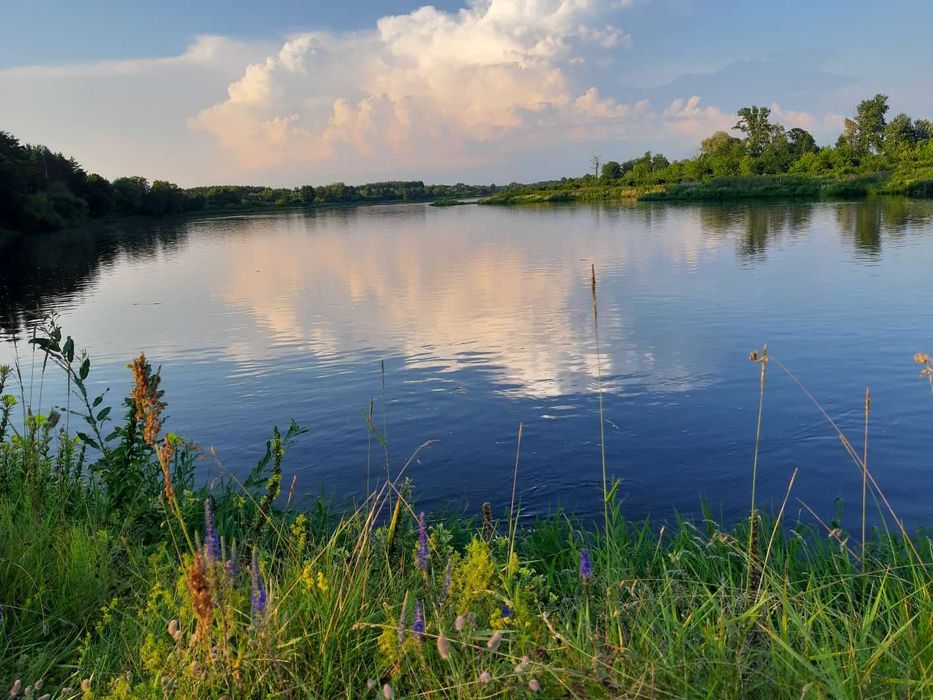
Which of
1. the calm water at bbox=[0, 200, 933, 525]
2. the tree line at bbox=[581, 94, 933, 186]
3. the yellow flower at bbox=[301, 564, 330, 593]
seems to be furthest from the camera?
the tree line at bbox=[581, 94, 933, 186]

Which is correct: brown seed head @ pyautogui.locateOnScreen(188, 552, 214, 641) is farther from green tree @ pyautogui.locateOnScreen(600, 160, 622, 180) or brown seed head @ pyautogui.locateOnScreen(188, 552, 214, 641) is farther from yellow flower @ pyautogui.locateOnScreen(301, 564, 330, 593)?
green tree @ pyautogui.locateOnScreen(600, 160, 622, 180)

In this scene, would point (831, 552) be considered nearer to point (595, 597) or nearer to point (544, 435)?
point (595, 597)

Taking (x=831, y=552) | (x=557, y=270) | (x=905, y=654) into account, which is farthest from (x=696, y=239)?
(x=905, y=654)

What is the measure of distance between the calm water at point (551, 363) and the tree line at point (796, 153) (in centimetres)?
5738

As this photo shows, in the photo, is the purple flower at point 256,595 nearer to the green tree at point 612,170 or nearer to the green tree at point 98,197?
the green tree at point 98,197

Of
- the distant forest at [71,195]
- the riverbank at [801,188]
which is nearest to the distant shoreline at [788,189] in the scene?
the riverbank at [801,188]

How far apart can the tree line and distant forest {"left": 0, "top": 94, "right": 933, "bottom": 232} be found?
0.50 feet

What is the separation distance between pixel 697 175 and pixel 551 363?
104731 mm

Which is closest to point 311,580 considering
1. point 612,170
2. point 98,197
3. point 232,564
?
point 232,564

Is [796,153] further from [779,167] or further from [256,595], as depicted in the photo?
[256,595]

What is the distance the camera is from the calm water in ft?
24.9

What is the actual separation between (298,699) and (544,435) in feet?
21.5

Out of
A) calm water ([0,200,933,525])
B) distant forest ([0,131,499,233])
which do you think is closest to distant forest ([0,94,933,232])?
distant forest ([0,131,499,233])

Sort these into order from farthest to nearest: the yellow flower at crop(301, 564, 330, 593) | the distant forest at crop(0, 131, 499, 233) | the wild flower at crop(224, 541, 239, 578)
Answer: the distant forest at crop(0, 131, 499, 233), the yellow flower at crop(301, 564, 330, 593), the wild flower at crop(224, 541, 239, 578)
